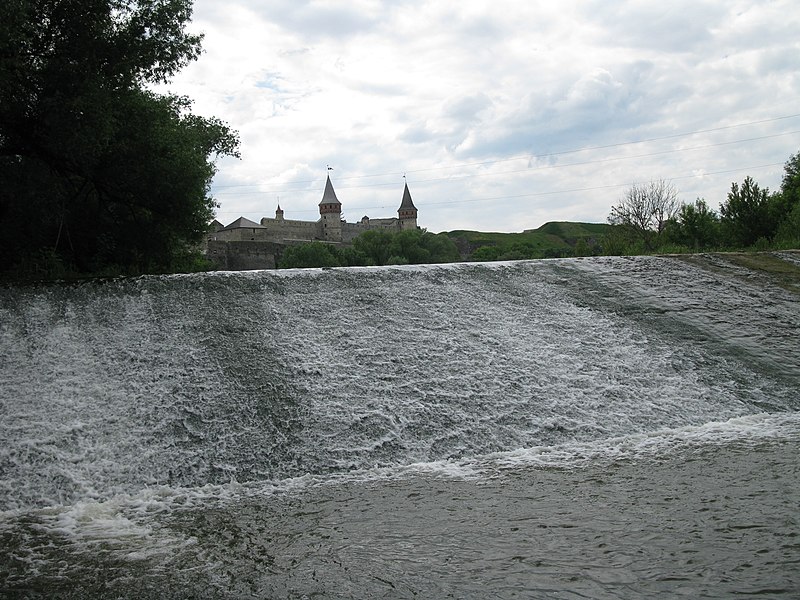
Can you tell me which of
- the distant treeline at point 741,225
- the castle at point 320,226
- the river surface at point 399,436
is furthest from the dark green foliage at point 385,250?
the river surface at point 399,436

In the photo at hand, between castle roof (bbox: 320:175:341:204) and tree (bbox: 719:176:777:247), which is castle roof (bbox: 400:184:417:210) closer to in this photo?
castle roof (bbox: 320:175:341:204)

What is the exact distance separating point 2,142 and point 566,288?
34.1ft

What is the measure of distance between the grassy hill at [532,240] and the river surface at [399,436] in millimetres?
83192

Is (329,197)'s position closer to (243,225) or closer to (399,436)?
(243,225)

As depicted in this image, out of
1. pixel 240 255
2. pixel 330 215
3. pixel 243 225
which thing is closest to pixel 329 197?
pixel 330 215

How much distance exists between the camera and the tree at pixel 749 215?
24141mm

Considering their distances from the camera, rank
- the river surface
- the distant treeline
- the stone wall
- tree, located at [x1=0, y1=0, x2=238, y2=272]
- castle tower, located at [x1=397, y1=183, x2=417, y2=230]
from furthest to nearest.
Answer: castle tower, located at [x1=397, y1=183, x2=417, y2=230], the stone wall, the distant treeline, tree, located at [x1=0, y1=0, x2=238, y2=272], the river surface

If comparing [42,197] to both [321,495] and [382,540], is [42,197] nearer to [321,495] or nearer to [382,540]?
[321,495]

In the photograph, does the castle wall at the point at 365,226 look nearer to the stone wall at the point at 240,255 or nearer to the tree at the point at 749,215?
the stone wall at the point at 240,255

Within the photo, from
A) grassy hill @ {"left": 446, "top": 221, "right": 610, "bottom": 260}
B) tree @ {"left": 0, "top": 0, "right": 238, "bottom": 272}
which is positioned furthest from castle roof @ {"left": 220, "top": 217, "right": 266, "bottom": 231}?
tree @ {"left": 0, "top": 0, "right": 238, "bottom": 272}

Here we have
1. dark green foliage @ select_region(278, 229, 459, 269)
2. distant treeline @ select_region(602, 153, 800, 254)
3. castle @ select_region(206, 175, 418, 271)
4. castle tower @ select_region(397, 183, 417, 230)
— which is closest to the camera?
distant treeline @ select_region(602, 153, 800, 254)

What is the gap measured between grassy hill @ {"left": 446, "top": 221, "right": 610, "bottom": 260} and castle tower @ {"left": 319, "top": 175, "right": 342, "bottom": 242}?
61.7 feet

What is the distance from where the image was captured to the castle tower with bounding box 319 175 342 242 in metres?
92.1

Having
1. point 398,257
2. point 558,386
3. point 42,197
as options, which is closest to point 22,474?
point 558,386
